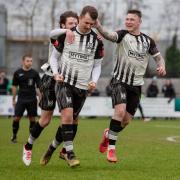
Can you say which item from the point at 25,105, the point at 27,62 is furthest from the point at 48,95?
the point at 25,105

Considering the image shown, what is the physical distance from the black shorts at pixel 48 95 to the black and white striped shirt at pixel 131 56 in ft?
3.67

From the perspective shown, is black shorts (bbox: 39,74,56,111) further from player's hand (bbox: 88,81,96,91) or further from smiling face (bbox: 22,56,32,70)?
smiling face (bbox: 22,56,32,70)

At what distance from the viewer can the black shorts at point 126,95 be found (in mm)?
11094

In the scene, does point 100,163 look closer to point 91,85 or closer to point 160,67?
point 91,85

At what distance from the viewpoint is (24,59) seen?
16.9m

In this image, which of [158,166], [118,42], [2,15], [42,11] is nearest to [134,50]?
[118,42]

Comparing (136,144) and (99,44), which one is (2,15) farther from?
(99,44)

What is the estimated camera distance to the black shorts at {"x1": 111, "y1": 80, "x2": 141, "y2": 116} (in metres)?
11.1

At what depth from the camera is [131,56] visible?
11234mm

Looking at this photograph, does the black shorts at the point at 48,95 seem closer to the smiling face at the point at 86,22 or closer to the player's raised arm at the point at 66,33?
the player's raised arm at the point at 66,33

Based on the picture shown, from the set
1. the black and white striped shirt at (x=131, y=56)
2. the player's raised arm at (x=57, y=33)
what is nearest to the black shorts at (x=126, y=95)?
the black and white striped shirt at (x=131, y=56)

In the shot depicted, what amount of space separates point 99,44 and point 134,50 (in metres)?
0.83

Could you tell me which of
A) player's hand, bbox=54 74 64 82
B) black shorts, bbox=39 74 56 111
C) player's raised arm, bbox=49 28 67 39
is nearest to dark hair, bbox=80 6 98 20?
player's raised arm, bbox=49 28 67 39

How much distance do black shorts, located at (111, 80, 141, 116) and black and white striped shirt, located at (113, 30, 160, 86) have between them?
9 centimetres
